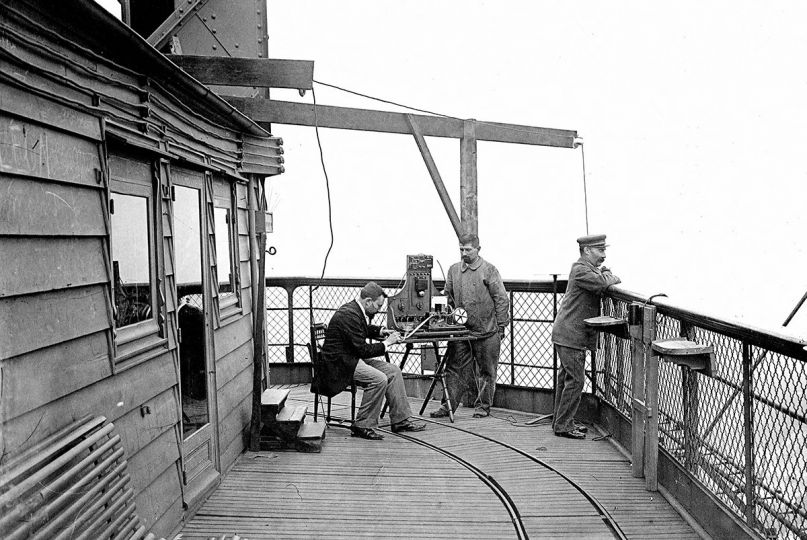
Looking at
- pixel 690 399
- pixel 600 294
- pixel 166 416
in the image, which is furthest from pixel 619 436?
pixel 166 416

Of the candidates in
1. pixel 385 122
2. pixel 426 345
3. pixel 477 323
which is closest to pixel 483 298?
pixel 477 323

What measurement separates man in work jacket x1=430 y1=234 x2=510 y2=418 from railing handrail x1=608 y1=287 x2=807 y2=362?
2252mm

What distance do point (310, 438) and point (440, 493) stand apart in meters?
1.65

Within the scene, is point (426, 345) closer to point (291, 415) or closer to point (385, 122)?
point (291, 415)

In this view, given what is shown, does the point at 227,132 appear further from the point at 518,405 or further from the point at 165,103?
the point at 518,405

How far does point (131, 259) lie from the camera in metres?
4.24

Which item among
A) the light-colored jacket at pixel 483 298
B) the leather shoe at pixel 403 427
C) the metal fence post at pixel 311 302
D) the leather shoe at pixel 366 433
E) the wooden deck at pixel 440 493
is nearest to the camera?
the wooden deck at pixel 440 493

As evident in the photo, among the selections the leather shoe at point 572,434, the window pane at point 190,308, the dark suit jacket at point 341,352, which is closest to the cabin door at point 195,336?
the window pane at point 190,308

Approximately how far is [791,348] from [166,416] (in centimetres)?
356

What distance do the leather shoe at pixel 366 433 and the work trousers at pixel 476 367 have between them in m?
1.24

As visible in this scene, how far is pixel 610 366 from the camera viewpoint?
24.0 ft

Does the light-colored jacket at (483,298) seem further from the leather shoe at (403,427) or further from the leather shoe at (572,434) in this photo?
the leather shoe at (572,434)

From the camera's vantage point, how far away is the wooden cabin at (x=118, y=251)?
2.94 meters

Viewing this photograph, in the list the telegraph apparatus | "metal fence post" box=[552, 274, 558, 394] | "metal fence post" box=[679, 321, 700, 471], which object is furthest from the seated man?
"metal fence post" box=[679, 321, 700, 471]
